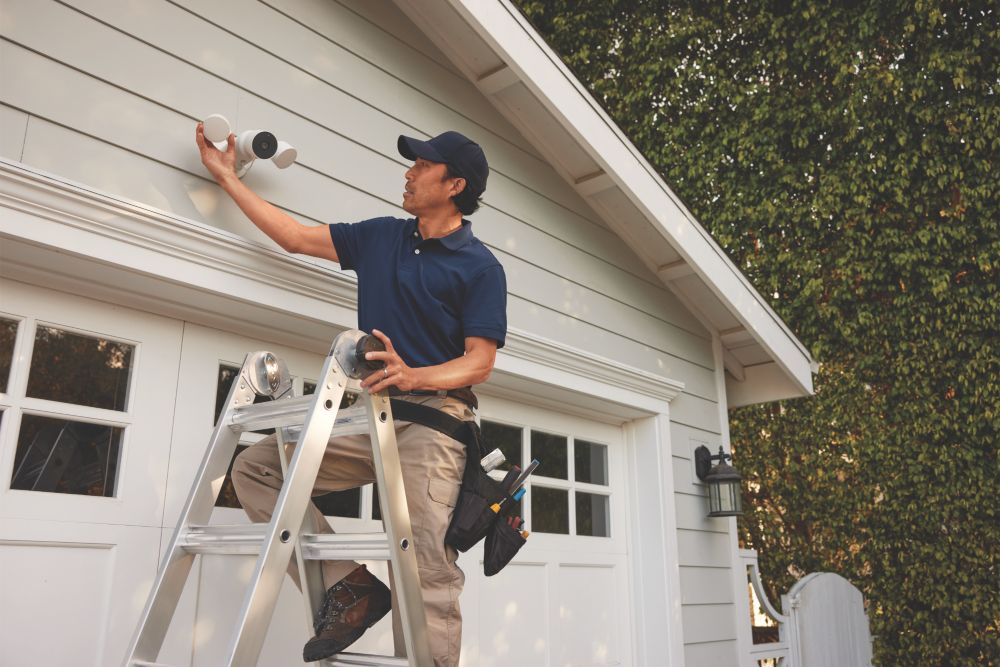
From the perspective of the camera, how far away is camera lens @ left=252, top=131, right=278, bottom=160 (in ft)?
7.34

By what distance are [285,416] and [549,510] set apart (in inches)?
74.5

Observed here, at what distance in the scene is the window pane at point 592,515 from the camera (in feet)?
11.7

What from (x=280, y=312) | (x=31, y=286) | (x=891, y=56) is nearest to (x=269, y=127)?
(x=280, y=312)

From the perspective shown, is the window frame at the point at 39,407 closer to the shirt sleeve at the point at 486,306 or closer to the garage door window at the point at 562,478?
the shirt sleeve at the point at 486,306

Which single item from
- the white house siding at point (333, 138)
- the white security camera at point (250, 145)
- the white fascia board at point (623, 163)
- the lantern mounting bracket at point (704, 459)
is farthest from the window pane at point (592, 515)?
the white security camera at point (250, 145)

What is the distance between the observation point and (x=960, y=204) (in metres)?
6.54

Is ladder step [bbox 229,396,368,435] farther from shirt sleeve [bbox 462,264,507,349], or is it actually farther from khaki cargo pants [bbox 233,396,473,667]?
→ shirt sleeve [bbox 462,264,507,349]

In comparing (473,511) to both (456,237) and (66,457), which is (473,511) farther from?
(66,457)

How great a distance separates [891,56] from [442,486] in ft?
22.3

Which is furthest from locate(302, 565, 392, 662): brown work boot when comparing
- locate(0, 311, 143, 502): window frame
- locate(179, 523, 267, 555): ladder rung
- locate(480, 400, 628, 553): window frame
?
locate(480, 400, 628, 553): window frame

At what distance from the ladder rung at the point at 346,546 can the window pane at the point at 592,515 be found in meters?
1.92

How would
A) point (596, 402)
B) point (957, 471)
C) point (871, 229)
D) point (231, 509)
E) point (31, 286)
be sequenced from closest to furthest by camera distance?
1. point (31, 286)
2. point (231, 509)
3. point (596, 402)
4. point (957, 471)
5. point (871, 229)

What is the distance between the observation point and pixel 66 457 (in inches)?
80.0

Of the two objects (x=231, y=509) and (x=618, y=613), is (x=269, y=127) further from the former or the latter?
(x=618, y=613)
